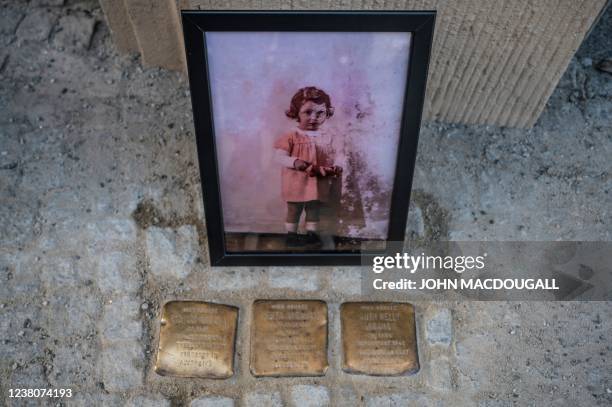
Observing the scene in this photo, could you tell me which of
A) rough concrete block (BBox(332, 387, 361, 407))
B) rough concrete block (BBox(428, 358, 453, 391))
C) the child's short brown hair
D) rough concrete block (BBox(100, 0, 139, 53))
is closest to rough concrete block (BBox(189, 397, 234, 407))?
rough concrete block (BBox(332, 387, 361, 407))

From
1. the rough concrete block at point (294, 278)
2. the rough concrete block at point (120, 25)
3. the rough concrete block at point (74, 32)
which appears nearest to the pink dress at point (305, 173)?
the rough concrete block at point (294, 278)

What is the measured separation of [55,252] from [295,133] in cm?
86

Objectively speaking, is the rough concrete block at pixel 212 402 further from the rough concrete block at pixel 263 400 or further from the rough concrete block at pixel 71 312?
the rough concrete block at pixel 71 312

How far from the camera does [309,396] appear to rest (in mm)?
1746

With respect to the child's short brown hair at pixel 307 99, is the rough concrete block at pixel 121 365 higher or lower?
lower

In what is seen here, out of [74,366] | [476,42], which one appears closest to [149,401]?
[74,366]

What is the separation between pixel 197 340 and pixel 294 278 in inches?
13.1

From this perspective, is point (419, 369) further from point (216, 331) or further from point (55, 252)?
point (55, 252)

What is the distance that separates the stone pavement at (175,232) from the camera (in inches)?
69.6

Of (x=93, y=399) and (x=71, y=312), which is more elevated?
(x=71, y=312)

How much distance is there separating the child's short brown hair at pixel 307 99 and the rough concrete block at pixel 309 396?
2.43 feet

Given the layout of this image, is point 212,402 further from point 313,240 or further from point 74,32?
point 74,32

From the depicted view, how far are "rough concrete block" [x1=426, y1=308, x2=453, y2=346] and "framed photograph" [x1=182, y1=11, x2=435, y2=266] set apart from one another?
25 cm

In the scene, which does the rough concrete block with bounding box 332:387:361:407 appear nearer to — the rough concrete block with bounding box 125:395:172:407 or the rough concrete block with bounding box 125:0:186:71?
the rough concrete block with bounding box 125:395:172:407
